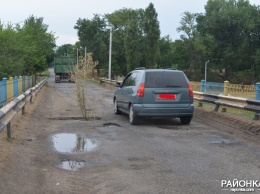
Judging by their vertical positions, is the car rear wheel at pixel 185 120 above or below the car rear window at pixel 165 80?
below

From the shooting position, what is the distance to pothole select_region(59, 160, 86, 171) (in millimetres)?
5977

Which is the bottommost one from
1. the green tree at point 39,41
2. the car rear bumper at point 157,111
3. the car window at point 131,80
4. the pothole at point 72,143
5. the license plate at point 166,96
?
the pothole at point 72,143

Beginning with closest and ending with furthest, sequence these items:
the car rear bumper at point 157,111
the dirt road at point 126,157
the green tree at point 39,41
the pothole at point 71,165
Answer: the dirt road at point 126,157
the pothole at point 71,165
the car rear bumper at point 157,111
the green tree at point 39,41

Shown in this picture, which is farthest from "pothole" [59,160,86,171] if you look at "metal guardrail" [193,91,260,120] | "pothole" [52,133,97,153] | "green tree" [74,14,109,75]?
"green tree" [74,14,109,75]

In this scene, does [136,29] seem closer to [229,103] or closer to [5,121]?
[229,103]

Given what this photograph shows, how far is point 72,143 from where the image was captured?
8.00 metres

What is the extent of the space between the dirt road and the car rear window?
1.18 metres

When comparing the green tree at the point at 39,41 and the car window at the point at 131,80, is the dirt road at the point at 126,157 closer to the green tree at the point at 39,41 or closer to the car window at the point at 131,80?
the car window at the point at 131,80

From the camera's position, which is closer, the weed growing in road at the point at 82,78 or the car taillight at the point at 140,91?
the car taillight at the point at 140,91

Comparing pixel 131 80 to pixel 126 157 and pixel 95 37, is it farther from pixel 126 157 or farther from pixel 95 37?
pixel 95 37

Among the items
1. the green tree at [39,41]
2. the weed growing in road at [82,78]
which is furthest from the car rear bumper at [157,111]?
the green tree at [39,41]

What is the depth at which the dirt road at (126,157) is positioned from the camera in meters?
5.07

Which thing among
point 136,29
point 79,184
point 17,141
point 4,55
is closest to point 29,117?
point 17,141

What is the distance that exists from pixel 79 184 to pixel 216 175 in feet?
6.60
